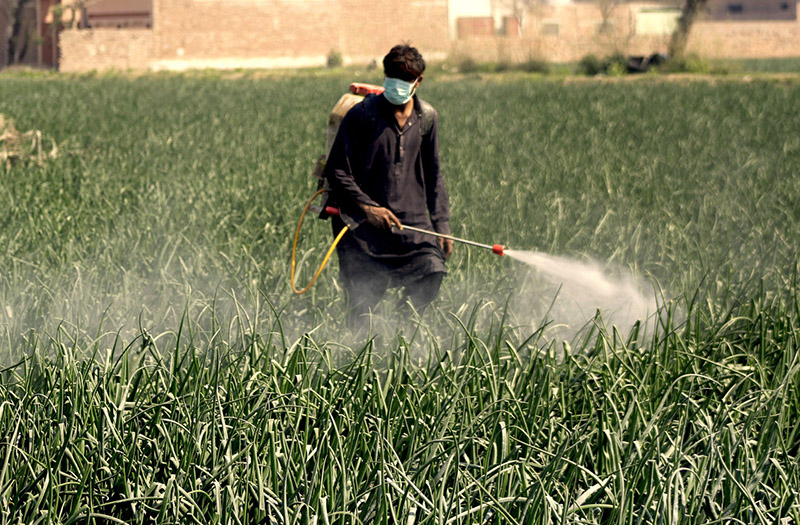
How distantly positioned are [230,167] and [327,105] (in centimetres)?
907

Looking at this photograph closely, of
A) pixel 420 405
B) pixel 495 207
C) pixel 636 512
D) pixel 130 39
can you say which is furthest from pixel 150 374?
pixel 130 39

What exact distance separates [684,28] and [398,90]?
3504 cm

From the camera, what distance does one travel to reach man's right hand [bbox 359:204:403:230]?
398 centimetres

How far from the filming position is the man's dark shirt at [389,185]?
394 cm

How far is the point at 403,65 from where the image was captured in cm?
370

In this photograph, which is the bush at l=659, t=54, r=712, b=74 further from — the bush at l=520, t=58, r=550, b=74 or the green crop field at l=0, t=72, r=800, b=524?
the green crop field at l=0, t=72, r=800, b=524

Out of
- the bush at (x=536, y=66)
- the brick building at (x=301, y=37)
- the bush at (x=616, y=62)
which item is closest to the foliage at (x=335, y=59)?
the brick building at (x=301, y=37)

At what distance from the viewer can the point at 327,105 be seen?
1769 centimetres

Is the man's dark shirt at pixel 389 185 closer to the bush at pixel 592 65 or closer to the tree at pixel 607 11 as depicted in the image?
the bush at pixel 592 65

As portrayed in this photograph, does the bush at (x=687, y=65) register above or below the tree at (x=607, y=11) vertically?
below

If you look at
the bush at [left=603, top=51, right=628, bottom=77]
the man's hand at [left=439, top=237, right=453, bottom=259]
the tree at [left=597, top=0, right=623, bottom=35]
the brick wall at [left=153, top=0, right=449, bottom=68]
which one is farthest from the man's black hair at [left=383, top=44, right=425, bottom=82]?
the brick wall at [left=153, top=0, right=449, bottom=68]

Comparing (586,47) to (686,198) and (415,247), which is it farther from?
(415,247)

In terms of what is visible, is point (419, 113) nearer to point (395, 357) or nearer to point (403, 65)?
point (403, 65)

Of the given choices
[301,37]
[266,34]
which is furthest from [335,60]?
[266,34]
